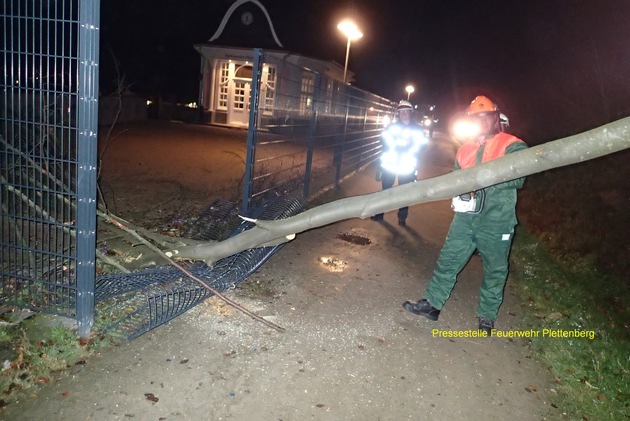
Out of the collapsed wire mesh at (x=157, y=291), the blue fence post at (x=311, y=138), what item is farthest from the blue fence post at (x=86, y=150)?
the blue fence post at (x=311, y=138)

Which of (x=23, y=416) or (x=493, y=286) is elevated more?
(x=493, y=286)

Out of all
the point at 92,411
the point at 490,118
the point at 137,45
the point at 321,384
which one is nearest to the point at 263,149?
the point at 490,118

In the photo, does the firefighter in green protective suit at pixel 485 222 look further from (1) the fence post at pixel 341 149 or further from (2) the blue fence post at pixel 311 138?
(1) the fence post at pixel 341 149

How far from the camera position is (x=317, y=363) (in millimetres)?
3723

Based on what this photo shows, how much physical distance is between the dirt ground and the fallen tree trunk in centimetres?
98

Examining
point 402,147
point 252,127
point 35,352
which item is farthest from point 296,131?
point 35,352

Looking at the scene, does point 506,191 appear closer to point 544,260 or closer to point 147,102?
point 544,260

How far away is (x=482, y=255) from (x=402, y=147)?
3463 mm

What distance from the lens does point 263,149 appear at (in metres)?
6.49

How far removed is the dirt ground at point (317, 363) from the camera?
3.12 meters

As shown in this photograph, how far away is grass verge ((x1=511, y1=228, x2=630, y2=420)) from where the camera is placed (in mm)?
3572

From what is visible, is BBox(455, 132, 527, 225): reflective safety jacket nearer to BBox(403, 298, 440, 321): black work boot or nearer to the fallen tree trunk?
BBox(403, 298, 440, 321): black work boot

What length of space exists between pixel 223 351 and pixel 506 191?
2778 millimetres

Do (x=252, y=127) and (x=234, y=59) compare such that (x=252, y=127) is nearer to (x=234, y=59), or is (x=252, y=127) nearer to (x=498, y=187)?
(x=498, y=187)
